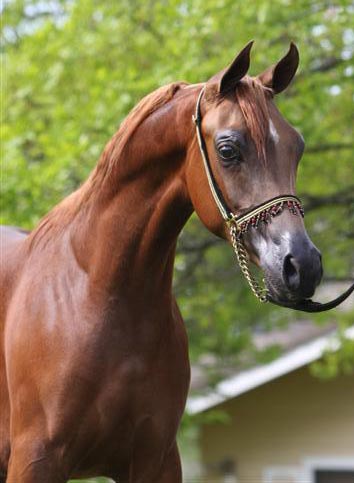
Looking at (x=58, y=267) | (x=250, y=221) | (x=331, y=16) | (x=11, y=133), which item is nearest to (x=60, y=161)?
(x=11, y=133)

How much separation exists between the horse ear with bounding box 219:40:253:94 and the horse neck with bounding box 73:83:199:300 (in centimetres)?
17

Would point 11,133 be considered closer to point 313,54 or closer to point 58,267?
point 313,54

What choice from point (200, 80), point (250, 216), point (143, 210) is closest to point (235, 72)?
point (250, 216)

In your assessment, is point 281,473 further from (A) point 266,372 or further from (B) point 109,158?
(B) point 109,158

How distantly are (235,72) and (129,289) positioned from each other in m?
0.83

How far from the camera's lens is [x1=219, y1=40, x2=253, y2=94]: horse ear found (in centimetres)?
324

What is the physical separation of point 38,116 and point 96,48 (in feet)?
3.46

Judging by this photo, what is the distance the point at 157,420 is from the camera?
3.51m

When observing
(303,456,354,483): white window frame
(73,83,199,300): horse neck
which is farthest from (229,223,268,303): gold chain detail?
(303,456,354,483): white window frame

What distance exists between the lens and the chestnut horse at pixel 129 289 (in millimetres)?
3256

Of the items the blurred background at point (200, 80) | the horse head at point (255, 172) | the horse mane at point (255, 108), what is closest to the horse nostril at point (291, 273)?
the horse head at point (255, 172)

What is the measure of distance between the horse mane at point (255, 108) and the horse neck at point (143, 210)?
8.1 inches

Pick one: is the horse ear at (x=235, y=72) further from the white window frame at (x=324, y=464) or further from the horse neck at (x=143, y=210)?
the white window frame at (x=324, y=464)

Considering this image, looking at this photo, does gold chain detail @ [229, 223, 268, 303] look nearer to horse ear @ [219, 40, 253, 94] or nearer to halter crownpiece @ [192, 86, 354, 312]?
halter crownpiece @ [192, 86, 354, 312]
